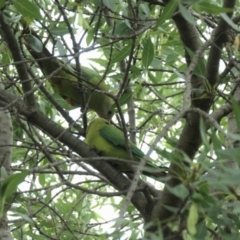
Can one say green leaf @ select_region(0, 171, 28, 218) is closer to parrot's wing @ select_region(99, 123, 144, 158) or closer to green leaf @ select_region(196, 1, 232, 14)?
green leaf @ select_region(196, 1, 232, 14)

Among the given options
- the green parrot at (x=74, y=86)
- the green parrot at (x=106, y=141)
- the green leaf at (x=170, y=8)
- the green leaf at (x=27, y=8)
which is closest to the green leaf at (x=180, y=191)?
the green leaf at (x=170, y=8)

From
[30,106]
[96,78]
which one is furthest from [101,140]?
[30,106]

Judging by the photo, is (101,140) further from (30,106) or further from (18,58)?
(18,58)

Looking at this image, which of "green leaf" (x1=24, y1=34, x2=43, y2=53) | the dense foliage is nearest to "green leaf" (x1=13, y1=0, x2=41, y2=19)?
the dense foliage

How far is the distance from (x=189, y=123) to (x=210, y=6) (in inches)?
25.9

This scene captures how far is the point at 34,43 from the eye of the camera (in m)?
2.26

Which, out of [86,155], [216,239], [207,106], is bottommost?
[216,239]

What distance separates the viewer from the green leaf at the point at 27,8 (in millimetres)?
1851

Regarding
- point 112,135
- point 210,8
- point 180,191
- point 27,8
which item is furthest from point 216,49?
point 112,135

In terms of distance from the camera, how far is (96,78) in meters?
3.51

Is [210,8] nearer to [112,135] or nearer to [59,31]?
[59,31]

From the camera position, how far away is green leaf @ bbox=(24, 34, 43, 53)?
2256 mm

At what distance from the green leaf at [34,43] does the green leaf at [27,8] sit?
366 millimetres

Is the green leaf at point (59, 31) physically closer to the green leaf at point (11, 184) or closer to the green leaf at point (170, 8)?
the green leaf at point (170, 8)
